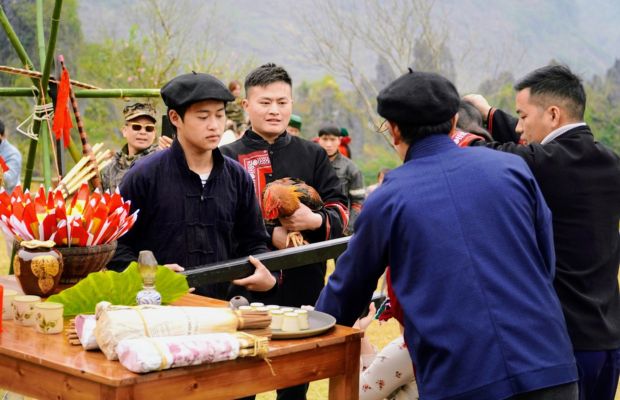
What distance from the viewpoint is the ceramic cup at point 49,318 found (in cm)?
266

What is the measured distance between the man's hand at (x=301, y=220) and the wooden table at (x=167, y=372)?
139 cm

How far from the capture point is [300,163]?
4.52 m

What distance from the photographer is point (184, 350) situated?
2.32 metres

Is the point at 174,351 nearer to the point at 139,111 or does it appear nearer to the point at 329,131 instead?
the point at 139,111

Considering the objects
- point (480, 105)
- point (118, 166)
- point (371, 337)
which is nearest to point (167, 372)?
point (480, 105)

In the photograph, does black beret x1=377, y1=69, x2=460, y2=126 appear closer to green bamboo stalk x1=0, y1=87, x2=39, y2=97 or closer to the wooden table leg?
the wooden table leg

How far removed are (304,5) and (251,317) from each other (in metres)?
40.9

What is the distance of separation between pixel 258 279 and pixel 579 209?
4.21 feet

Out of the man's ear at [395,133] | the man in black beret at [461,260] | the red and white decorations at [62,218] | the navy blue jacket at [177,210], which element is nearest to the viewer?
the man in black beret at [461,260]

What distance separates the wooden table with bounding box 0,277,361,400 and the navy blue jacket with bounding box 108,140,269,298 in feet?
2.89

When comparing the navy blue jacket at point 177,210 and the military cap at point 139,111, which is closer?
the navy blue jacket at point 177,210

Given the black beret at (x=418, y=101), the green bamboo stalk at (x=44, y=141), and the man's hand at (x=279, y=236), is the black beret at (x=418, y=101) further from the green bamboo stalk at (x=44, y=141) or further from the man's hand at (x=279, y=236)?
the green bamboo stalk at (x=44, y=141)

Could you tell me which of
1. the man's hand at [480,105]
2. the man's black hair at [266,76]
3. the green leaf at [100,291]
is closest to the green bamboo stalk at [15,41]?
the man's black hair at [266,76]

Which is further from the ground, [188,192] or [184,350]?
[188,192]
